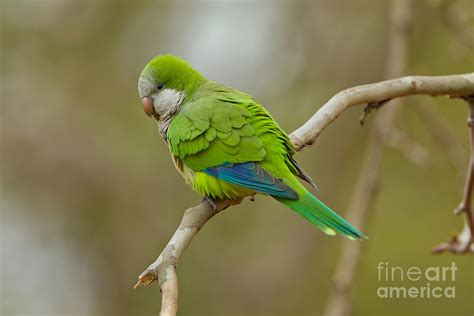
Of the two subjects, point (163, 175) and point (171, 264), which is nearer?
point (171, 264)

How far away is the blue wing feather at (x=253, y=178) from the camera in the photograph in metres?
2.83

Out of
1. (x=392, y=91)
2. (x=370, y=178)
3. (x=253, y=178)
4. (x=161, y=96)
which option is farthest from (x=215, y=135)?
(x=370, y=178)

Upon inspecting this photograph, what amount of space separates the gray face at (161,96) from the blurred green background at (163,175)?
2.81 m

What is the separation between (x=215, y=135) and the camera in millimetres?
3135

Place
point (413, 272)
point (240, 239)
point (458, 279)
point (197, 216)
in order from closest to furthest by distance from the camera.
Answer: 1. point (197, 216)
2. point (413, 272)
3. point (458, 279)
4. point (240, 239)

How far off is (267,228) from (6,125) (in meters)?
2.78

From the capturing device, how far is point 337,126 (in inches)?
247

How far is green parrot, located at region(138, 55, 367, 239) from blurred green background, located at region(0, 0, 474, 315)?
3028mm

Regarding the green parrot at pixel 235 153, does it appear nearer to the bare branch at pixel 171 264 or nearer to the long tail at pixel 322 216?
the long tail at pixel 322 216

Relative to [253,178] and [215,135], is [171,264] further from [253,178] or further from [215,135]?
[215,135]

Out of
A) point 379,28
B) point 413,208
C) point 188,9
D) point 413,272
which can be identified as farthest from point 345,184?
point 413,272

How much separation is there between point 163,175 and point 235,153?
378 cm

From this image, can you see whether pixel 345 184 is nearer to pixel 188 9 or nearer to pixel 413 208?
pixel 413 208

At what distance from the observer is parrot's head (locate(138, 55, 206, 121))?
11.8 feet
